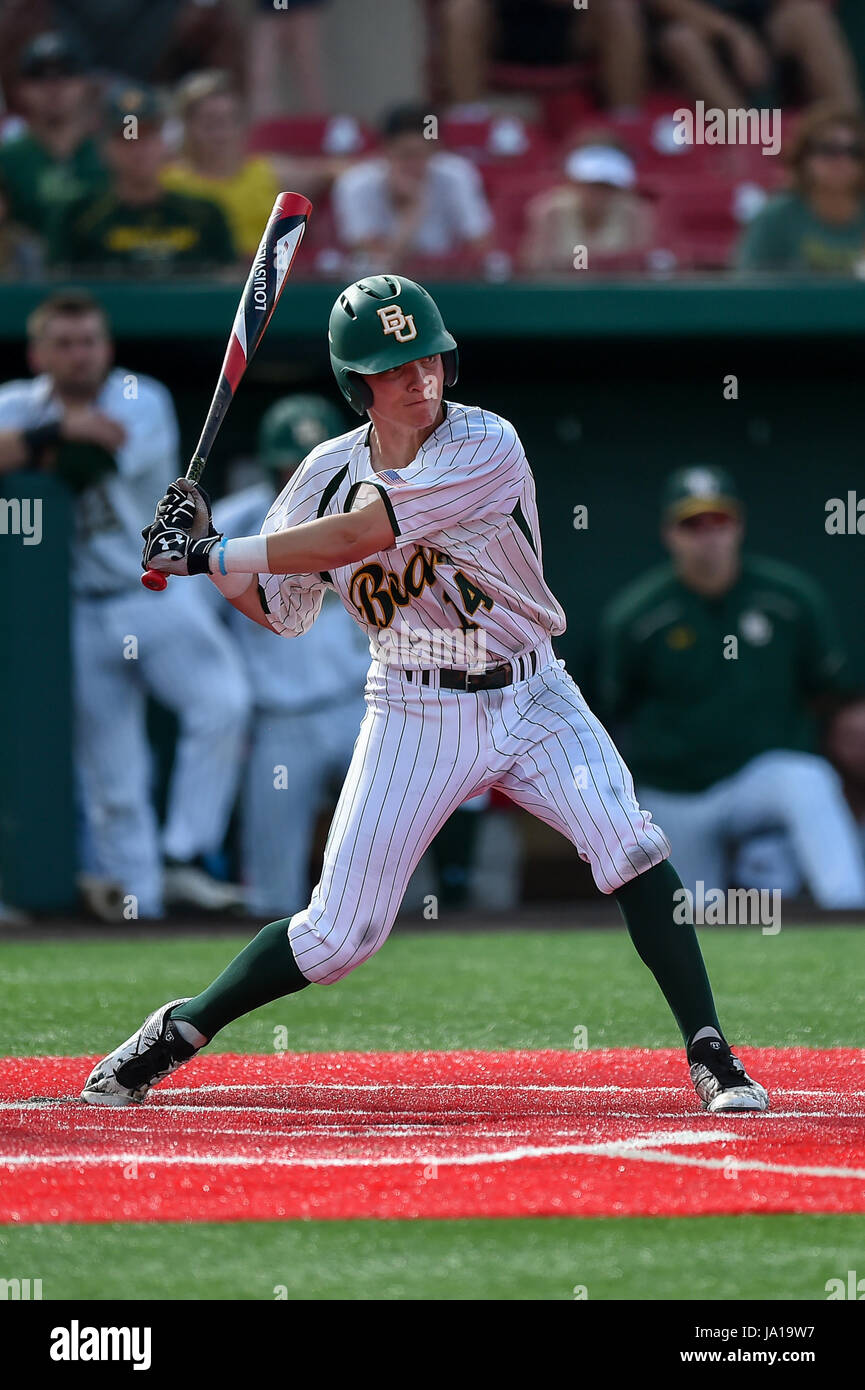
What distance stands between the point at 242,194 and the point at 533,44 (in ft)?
7.50

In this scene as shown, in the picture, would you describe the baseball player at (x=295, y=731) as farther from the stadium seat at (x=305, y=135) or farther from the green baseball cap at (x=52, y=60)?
the stadium seat at (x=305, y=135)

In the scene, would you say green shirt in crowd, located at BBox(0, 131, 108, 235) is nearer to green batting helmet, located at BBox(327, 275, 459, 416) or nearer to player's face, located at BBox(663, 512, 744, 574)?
player's face, located at BBox(663, 512, 744, 574)

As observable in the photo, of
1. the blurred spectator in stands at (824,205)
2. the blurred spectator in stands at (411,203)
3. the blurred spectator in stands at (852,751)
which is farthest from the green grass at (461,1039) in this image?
the blurred spectator in stands at (411,203)

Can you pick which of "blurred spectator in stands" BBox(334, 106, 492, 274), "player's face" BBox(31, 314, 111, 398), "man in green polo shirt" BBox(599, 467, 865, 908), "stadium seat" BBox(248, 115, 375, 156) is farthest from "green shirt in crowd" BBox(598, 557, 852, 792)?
"stadium seat" BBox(248, 115, 375, 156)

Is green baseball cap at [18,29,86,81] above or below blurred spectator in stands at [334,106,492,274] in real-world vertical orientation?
above

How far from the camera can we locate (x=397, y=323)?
3545mm

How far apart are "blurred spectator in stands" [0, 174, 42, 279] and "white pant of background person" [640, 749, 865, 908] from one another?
3201mm

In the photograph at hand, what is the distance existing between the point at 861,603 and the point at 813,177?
5.95 feet

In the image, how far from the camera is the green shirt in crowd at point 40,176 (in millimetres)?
8211

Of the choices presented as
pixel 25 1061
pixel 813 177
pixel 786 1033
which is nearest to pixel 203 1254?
pixel 25 1061

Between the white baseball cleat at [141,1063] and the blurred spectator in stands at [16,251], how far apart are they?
4.73 meters

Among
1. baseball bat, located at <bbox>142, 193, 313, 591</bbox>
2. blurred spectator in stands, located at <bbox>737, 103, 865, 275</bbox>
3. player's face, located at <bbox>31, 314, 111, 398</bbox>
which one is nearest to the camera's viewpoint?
baseball bat, located at <bbox>142, 193, 313, 591</bbox>

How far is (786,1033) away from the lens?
468 centimetres

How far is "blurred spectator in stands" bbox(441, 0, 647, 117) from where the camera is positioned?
9.86m
